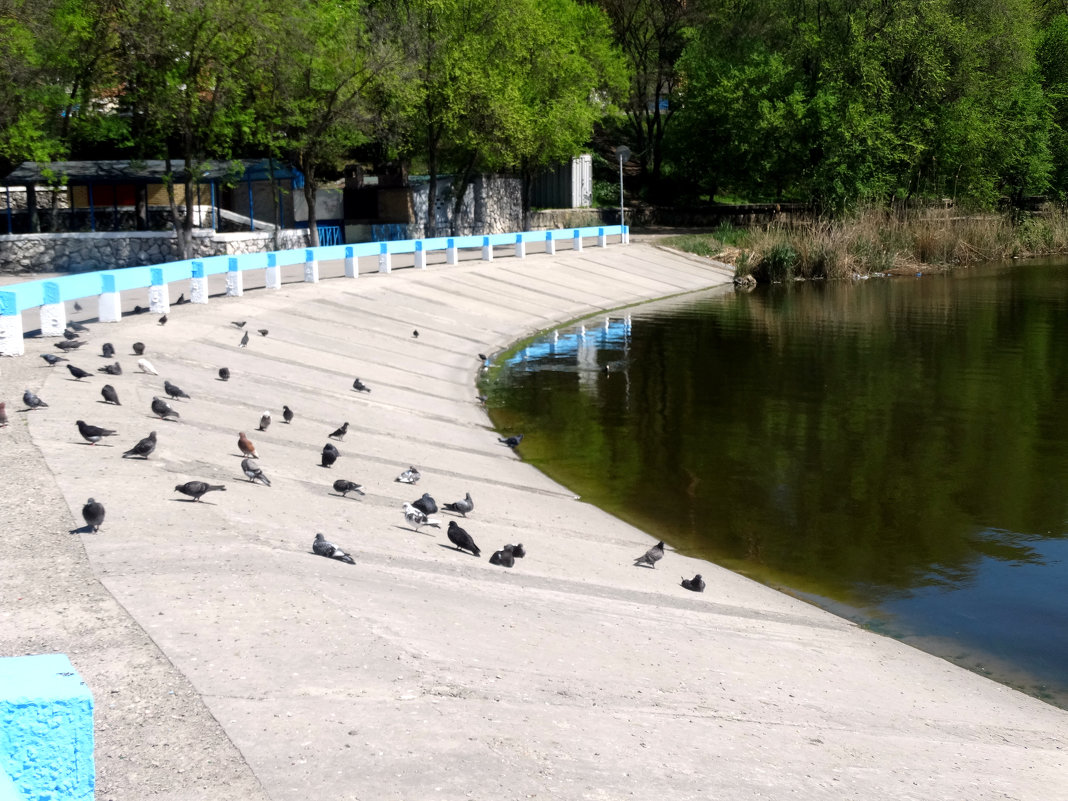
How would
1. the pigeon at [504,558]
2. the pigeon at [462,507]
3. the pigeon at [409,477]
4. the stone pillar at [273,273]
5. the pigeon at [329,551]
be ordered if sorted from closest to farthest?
the pigeon at [329,551]
the pigeon at [504,558]
the pigeon at [462,507]
the pigeon at [409,477]
the stone pillar at [273,273]

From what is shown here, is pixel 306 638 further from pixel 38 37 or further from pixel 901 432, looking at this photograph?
pixel 38 37

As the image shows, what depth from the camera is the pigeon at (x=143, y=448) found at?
1329 centimetres

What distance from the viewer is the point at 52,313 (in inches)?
872

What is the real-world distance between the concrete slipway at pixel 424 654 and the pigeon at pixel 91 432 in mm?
241

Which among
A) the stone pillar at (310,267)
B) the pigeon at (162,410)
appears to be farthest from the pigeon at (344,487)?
the stone pillar at (310,267)

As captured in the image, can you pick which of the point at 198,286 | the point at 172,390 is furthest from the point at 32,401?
the point at 198,286

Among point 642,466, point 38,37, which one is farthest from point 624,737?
point 38,37

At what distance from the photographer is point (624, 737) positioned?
754cm

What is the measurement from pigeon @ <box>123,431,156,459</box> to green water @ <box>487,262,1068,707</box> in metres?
6.97

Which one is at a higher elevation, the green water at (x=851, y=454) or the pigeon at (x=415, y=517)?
the pigeon at (x=415, y=517)

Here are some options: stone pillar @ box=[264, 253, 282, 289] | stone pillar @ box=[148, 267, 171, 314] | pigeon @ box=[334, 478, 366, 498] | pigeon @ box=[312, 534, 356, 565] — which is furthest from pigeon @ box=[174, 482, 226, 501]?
stone pillar @ box=[264, 253, 282, 289]

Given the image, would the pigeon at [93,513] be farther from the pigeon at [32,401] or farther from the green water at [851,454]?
the green water at [851,454]

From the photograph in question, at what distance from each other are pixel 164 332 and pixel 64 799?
20.5 meters

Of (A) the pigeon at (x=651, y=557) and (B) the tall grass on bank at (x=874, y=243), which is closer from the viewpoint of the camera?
(A) the pigeon at (x=651, y=557)
